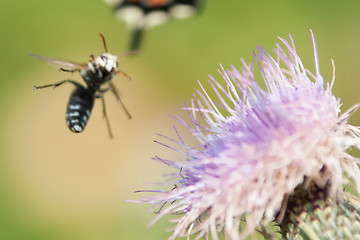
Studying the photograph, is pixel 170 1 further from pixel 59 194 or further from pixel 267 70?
pixel 59 194

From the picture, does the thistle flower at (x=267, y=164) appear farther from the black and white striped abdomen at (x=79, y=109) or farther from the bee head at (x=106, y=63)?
the bee head at (x=106, y=63)

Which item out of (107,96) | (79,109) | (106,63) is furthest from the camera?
(107,96)

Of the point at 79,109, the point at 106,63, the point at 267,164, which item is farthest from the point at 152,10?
the point at 267,164

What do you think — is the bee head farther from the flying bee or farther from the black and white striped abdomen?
the black and white striped abdomen

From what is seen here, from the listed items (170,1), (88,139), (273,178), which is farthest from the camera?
(88,139)

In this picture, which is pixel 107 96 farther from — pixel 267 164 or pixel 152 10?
pixel 267 164

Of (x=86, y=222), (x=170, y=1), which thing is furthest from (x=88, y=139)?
(x=170, y=1)

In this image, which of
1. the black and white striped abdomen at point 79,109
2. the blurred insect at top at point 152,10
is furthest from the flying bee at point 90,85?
the blurred insect at top at point 152,10
